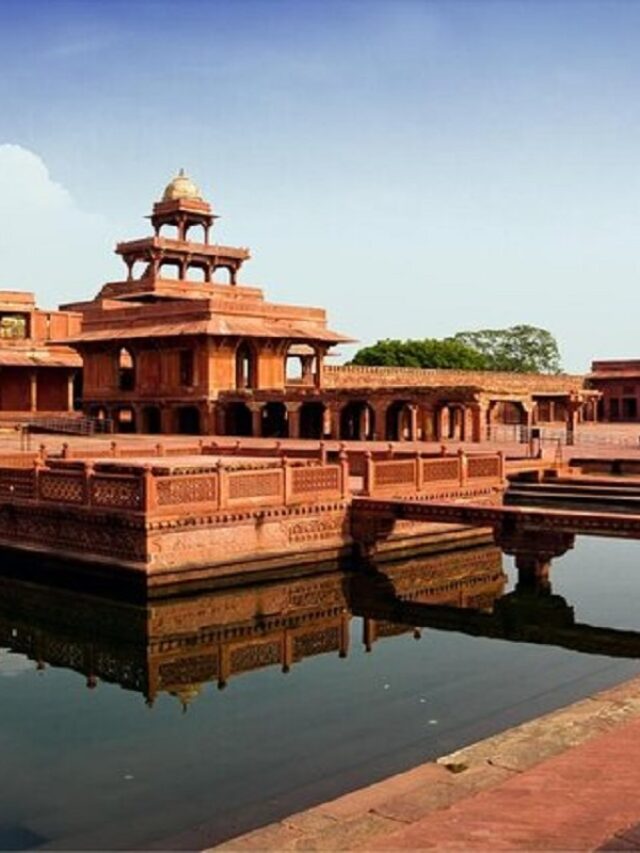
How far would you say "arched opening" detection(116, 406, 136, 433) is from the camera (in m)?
48.2

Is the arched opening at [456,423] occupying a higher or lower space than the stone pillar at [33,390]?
lower

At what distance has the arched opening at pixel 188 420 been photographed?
151 ft

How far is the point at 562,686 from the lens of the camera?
12.6 metres

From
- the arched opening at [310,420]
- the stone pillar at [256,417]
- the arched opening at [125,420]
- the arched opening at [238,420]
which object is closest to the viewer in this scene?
the stone pillar at [256,417]

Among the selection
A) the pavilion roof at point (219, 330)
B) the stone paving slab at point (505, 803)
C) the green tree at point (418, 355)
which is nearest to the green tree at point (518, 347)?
the green tree at point (418, 355)

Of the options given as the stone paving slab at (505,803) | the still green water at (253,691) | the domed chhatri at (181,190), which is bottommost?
→ the still green water at (253,691)

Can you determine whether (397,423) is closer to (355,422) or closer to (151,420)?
(355,422)

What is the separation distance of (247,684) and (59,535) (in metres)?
7.01

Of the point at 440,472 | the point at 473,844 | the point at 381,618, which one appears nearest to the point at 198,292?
the point at 440,472

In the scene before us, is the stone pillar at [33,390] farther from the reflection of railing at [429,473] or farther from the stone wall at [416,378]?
the reflection of railing at [429,473]

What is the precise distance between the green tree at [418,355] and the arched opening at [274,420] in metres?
29.1

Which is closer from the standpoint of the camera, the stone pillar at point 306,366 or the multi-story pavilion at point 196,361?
the multi-story pavilion at point 196,361

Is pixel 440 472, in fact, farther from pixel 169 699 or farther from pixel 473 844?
pixel 473 844

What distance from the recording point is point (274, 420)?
156ft
